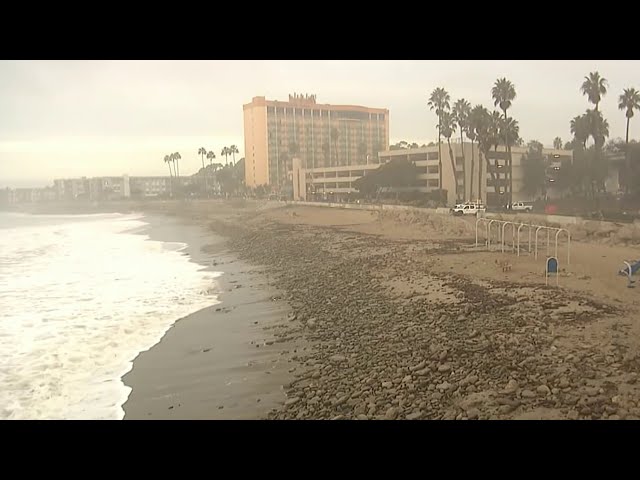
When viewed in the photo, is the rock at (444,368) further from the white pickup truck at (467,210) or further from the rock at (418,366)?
the white pickup truck at (467,210)

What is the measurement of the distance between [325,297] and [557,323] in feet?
12.7

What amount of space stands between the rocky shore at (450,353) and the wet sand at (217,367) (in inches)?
10.5

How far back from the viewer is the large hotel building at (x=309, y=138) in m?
45.4

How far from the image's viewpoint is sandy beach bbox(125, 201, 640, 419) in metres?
3.96

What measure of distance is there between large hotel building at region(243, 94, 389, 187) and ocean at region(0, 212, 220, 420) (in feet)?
98.8

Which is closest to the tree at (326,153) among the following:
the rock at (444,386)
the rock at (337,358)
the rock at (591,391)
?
the rock at (337,358)

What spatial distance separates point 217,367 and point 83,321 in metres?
3.33

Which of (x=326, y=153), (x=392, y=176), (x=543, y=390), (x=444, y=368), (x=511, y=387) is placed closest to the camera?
(x=543, y=390)

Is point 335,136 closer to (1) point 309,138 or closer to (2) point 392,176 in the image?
(1) point 309,138

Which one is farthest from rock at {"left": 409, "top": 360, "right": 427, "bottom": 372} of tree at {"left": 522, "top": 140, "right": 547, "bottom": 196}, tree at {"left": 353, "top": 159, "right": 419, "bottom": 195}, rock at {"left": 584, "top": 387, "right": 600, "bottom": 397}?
tree at {"left": 353, "top": 159, "right": 419, "bottom": 195}

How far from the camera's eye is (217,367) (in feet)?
18.7

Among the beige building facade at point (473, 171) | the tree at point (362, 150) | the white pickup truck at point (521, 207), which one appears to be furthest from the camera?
the tree at point (362, 150)

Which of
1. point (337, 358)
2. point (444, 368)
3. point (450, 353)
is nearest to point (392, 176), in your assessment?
point (337, 358)

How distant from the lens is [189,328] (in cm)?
748
